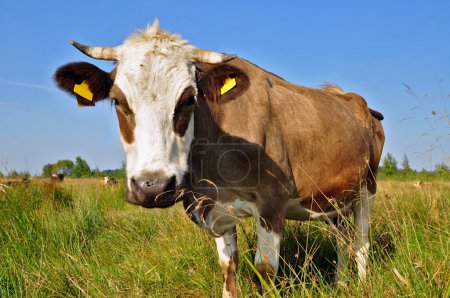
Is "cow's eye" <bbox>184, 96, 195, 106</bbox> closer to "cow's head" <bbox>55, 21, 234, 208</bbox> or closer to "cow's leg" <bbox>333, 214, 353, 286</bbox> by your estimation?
"cow's head" <bbox>55, 21, 234, 208</bbox>

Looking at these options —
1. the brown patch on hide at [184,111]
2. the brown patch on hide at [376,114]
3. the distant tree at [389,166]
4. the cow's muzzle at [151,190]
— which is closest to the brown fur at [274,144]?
the brown patch on hide at [184,111]

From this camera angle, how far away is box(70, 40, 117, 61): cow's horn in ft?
12.9

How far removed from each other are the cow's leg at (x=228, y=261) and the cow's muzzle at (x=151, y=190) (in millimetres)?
1601

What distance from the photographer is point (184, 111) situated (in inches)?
142

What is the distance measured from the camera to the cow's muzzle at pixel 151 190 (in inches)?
121

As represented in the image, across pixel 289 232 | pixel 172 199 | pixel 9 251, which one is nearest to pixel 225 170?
pixel 172 199

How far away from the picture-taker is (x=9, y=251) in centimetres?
537

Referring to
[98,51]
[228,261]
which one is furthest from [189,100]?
[228,261]

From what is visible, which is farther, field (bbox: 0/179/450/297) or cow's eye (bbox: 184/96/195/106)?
cow's eye (bbox: 184/96/195/106)

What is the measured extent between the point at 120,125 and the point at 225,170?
106 centimetres

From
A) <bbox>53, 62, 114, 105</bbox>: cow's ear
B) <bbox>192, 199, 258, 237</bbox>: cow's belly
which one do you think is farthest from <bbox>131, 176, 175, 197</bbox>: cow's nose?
<bbox>53, 62, 114, 105</bbox>: cow's ear

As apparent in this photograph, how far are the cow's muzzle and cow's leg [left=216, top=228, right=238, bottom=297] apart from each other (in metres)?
1.60

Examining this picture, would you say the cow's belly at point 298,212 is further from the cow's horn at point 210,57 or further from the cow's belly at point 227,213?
the cow's horn at point 210,57

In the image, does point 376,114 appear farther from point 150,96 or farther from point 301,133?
point 150,96
